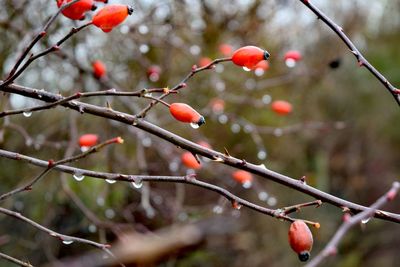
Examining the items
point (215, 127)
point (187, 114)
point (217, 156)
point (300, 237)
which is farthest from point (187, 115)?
point (215, 127)

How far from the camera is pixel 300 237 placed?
1045 mm

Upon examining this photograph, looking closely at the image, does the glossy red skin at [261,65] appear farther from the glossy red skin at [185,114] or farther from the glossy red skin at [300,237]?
the glossy red skin at [300,237]

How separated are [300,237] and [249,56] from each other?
0.40m

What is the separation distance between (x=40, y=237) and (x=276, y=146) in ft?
8.01

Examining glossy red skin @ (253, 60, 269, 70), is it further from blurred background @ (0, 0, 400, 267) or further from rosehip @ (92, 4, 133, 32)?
rosehip @ (92, 4, 133, 32)

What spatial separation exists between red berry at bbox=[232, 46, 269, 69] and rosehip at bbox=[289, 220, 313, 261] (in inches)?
14.3

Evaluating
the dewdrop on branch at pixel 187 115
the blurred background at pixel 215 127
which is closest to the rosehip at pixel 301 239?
the dewdrop on branch at pixel 187 115

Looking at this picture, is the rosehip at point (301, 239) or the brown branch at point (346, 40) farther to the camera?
the brown branch at point (346, 40)

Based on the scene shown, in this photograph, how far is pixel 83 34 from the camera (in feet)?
9.54

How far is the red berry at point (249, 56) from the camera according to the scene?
1.17m

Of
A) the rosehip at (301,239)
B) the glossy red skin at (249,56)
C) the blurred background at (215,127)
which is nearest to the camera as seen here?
Result: the rosehip at (301,239)

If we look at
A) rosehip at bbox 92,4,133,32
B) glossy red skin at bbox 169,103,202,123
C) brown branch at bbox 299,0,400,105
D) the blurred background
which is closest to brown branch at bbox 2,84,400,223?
glossy red skin at bbox 169,103,202,123

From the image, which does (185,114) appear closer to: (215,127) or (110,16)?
(110,16)

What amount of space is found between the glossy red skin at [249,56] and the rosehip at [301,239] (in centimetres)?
36
